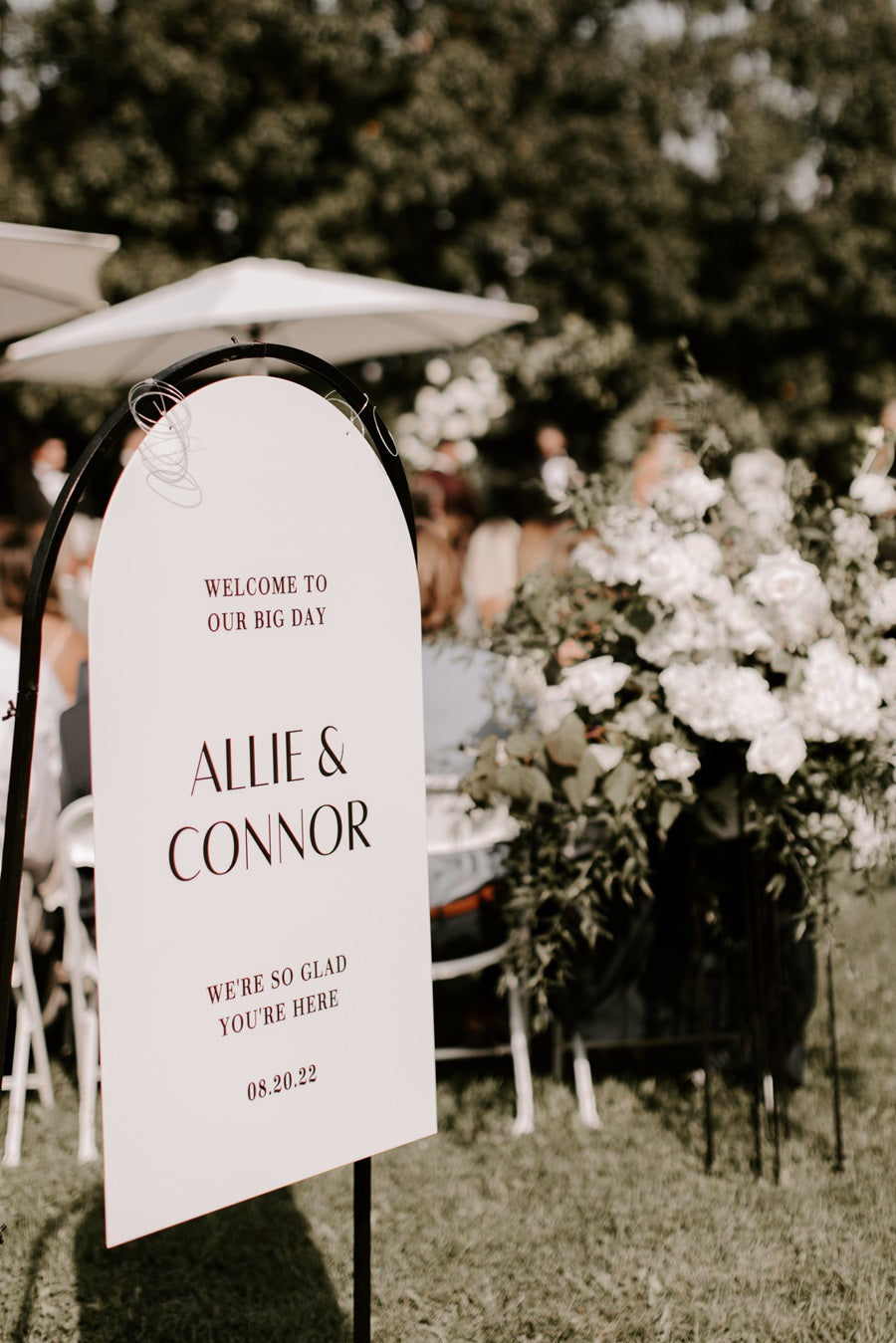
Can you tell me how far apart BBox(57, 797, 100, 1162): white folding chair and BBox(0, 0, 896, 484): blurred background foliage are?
391 inches

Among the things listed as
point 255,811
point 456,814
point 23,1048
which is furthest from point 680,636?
point 23,1048

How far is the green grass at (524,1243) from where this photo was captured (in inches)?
96.0

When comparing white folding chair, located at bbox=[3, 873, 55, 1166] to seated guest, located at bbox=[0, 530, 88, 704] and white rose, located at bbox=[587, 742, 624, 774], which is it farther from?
white rose, located at bbox=[587, 742, 624, 774]

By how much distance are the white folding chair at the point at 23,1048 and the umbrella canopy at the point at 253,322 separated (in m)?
3.08

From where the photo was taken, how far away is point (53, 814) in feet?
11.3

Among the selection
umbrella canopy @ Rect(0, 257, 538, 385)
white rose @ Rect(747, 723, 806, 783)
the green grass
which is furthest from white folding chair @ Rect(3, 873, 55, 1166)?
umbrella canopy @ Rect(0, 257, 538, 385)

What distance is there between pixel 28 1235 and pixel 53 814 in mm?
1158

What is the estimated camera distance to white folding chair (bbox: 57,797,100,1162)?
3.12 metres

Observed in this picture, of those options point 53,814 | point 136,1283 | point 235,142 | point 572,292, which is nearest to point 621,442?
point 572,292

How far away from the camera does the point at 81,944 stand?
3.25 meters

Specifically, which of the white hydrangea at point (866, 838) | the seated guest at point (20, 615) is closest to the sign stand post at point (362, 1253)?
the white hydrangea at point (866, 838)

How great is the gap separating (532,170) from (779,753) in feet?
49.0

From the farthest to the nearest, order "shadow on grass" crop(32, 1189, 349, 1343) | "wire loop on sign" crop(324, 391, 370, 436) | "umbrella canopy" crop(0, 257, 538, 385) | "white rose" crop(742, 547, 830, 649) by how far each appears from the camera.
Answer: "umbrella canopy" crop(0, 257, 538, 385) < "white rose" crop(742, 547, 830, 649) < "shadow on grass" crop(32, 1189, 349, 1343) < "wire loop on sign" crop(324, 391, 370, 436)

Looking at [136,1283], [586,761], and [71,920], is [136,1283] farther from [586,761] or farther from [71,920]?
[586,761]
